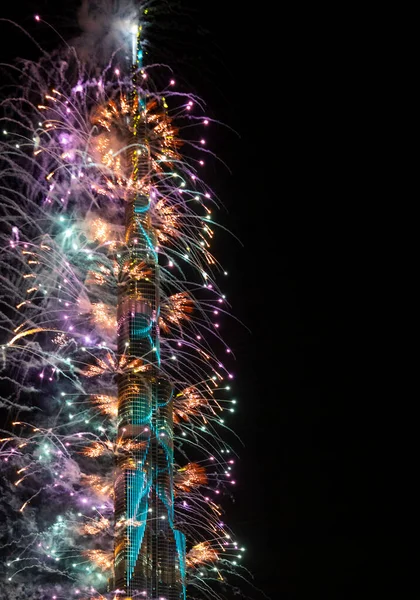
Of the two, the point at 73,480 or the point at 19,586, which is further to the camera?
the point at 19,586

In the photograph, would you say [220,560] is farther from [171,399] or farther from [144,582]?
[171,399]

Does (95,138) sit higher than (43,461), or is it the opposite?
(95,138)

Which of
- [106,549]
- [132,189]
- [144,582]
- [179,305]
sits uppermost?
[132,189]

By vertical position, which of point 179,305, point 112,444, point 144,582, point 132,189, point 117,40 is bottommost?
point 144,582

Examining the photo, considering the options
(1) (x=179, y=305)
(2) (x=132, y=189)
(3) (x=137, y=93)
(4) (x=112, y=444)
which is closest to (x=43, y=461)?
(4) (x=112, y=444)

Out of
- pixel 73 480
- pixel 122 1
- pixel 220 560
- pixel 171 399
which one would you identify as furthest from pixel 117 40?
pixel 220 560

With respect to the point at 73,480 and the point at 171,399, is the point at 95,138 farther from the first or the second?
the point at 73,480

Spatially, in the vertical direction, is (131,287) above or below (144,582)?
above

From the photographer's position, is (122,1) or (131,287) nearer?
(122,1)

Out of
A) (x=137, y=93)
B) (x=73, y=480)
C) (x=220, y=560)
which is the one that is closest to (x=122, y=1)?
(x=137, y=93)
